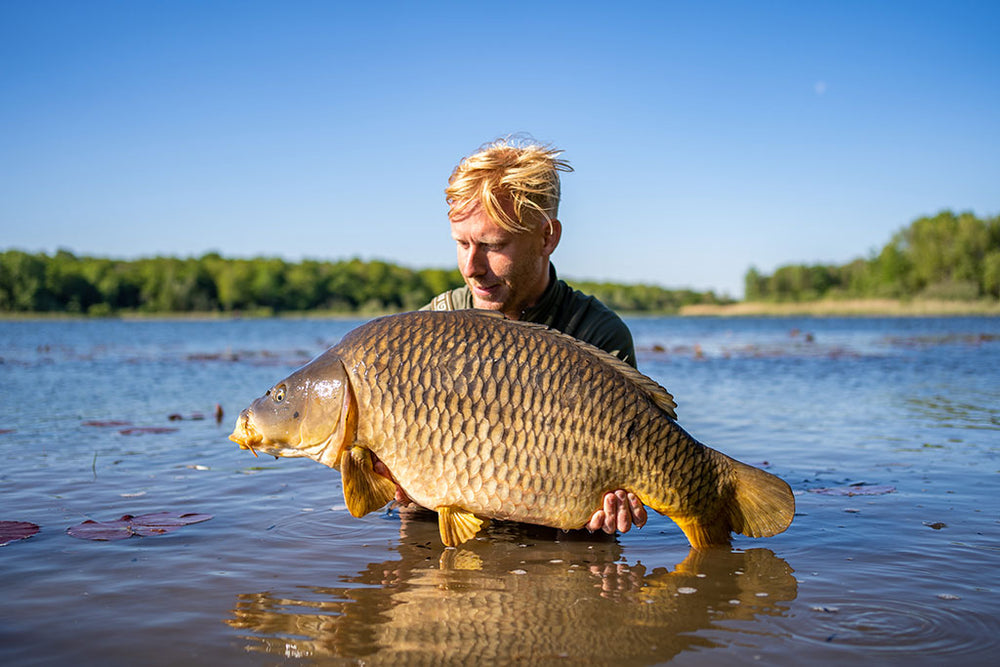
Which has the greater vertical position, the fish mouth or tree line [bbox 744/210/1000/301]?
tree line [bbox 744/210/1000/301]

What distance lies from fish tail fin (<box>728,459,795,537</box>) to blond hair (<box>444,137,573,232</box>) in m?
1.38

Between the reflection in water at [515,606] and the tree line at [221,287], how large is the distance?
6271 cm

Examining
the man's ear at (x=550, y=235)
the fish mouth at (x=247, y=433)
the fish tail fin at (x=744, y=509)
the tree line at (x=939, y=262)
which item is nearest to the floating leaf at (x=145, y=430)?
the fish mouth at (x=247, y=433)

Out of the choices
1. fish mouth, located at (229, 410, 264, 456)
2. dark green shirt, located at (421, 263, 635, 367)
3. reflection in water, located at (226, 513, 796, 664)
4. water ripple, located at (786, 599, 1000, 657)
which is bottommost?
reflection in water, located at (226, 513, 796, 664)

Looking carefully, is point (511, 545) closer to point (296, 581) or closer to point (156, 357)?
point (296, 581)

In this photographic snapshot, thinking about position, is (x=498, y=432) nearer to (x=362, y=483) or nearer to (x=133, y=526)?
(x=362, y=483)

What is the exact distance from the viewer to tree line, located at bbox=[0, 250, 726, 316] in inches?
2724

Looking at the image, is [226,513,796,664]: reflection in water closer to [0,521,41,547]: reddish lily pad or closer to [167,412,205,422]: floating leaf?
[0,521,41,547]: reddish lily pad

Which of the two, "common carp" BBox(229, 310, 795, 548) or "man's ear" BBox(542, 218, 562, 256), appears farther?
"man's ear" BBox(542, 218, 562, 256)

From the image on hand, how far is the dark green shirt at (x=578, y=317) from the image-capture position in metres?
3.77

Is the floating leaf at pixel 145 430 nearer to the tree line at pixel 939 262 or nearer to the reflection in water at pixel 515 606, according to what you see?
the reflection in water at pixel 515 606

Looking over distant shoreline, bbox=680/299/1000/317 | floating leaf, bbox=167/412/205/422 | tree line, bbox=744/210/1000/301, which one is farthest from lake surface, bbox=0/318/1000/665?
tree line, bbox=744/210/1000/301

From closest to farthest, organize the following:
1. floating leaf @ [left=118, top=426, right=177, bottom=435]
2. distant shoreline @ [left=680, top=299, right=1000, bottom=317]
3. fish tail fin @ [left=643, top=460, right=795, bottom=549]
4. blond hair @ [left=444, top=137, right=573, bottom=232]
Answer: fish tail fin @ [left=643, top=460, right=795, bottom=549] → blond hair @ [left=444, top=137, right=573, bottom=232] → floating leaf @ [left=118, top=426, right=177, bottom=435] → distant shoreline @ [left=680, top=299, right=1000, bottom=317]

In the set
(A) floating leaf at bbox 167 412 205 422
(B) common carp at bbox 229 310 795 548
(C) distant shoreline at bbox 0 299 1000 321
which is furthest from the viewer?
(C) distant shoreline at bbox 0 299 1000 321
